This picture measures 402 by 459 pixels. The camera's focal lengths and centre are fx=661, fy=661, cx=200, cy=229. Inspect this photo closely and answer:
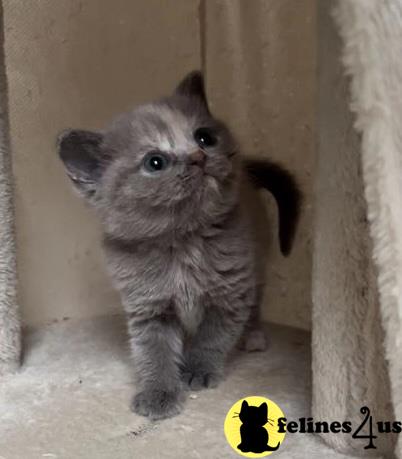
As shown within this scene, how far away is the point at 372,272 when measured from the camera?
0.90 m

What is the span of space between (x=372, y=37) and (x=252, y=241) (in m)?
0.70

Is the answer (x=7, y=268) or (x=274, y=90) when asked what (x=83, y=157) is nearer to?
(x=7, y=268)

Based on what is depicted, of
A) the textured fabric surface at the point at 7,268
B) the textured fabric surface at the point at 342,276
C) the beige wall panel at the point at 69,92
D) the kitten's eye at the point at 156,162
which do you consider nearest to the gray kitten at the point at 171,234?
the kitten's eye at the point at 156,162

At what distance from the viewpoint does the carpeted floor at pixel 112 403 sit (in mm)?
1027

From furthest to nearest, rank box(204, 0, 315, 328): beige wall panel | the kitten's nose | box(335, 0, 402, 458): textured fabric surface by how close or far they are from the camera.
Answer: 1. box(204, 0, 315, 328): beige wall panel
2. the kitten's nose
3. box(335, 0, 402, 458): textured fabric surface

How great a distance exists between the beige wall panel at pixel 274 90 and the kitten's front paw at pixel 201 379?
41 cm

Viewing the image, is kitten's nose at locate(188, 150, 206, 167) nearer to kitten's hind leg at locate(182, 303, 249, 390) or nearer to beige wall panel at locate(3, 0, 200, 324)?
kitten's hind leg at locate(182, 303, 249, 390)

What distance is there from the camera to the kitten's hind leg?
1271 mm

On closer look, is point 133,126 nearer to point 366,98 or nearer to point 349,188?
point 349,188

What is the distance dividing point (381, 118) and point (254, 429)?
0.53 m

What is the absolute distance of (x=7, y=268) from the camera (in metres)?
1.31

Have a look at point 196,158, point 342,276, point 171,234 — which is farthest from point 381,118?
point 171,234

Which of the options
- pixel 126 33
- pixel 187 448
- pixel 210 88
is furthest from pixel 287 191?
pixel 187 448

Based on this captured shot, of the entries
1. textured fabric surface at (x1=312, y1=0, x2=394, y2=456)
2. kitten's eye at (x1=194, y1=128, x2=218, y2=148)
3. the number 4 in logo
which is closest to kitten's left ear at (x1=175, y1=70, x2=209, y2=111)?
kitten's eye at (x1=194, y1=128, x2=218, y2=148)
